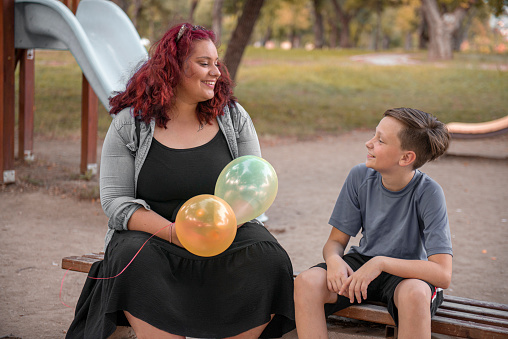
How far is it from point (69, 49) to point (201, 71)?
3752 millimetres

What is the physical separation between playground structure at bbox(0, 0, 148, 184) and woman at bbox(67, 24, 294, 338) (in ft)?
8.98

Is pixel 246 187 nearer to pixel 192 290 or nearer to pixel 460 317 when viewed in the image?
pixel 192 290

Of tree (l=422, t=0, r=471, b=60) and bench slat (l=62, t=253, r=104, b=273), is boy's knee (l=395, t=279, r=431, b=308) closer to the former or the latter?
bench slat (l=62, t=253, r=104, b=273)

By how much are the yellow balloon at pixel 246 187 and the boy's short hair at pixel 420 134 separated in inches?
24.9

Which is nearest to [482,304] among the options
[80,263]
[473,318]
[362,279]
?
[473,318]

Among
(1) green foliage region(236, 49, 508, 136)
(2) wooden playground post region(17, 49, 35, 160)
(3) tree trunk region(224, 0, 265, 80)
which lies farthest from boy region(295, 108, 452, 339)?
(3) tree trunk region(224, 0, 265, 80)

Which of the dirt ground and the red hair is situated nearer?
the red hair

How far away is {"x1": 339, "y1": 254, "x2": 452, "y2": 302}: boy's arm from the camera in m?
2.52

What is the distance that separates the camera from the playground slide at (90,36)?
5941 millimetres

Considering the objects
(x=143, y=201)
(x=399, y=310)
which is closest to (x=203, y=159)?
(x=143, y=201)

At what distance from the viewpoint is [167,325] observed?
2602mm

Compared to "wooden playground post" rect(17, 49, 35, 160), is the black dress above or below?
below

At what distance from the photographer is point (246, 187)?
104 inches

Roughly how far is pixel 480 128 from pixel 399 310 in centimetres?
846
